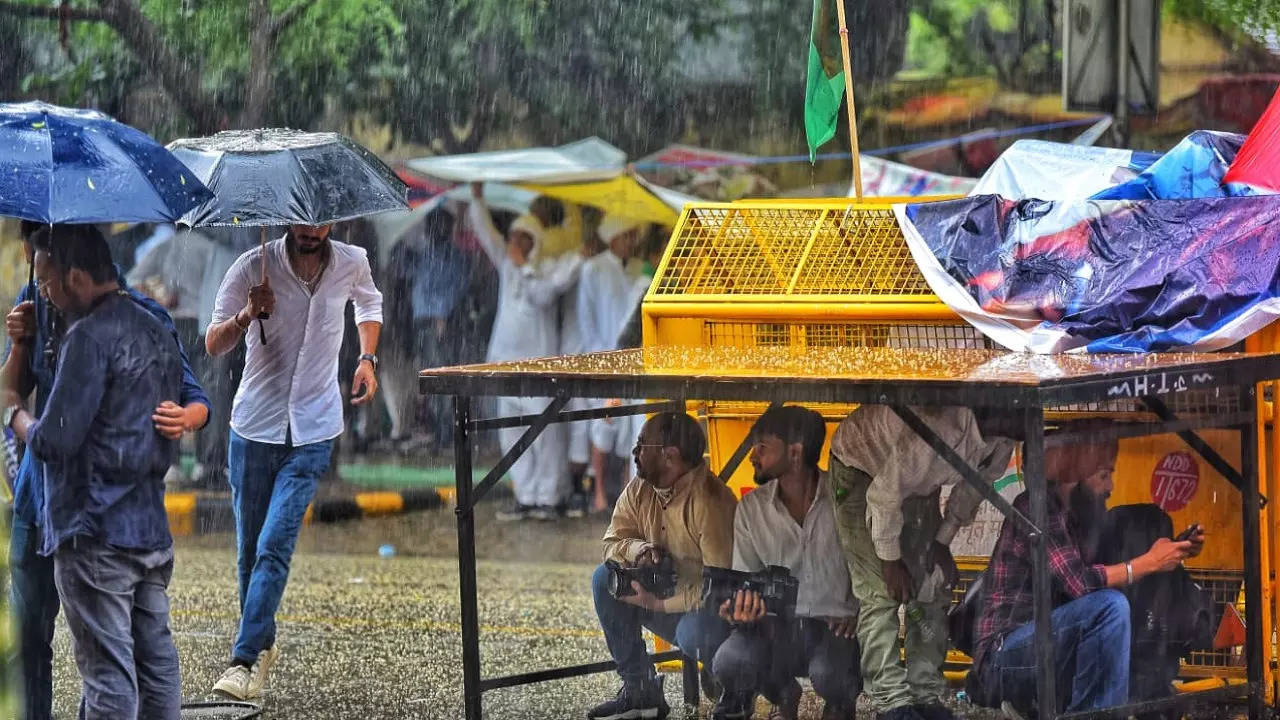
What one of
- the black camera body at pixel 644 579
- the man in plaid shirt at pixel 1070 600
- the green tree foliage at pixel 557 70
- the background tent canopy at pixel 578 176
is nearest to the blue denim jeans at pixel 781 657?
the black camera body at pixel 644 579

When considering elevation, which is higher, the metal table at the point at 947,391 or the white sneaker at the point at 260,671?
the metal table at the point at 947,391

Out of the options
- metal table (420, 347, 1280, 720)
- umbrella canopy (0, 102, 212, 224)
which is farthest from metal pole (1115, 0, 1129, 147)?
umbrella canopy (0, 102, 212, 224)

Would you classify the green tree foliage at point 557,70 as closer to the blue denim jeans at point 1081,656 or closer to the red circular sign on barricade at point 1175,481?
the red circular sign on barricade at point 1175,481

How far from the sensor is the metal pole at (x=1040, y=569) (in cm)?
545

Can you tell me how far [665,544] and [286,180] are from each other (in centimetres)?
203

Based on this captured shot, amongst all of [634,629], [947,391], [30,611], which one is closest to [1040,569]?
[947,391]

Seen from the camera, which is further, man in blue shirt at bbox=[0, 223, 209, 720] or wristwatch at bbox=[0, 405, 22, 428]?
man in blue shirt at bbox=[0, 223, 209, 720]

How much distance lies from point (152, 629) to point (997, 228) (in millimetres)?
3344

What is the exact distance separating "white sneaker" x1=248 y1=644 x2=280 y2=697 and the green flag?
3.13 meters

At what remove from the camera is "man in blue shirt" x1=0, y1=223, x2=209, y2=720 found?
605cm

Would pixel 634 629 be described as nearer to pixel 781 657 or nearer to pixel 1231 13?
pixel 781 657

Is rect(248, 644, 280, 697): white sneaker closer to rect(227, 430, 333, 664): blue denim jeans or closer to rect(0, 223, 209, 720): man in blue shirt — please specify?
rect(227, 430, 333, 664): blue denim jeans

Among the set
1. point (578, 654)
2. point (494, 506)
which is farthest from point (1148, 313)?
point (494, 506)

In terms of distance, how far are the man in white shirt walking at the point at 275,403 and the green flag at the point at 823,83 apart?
6.91ft
